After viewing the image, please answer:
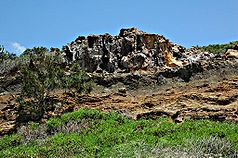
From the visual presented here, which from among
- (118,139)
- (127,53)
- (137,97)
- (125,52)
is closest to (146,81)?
(137,97)

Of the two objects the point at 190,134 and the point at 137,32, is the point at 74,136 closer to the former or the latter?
the point at 190,134

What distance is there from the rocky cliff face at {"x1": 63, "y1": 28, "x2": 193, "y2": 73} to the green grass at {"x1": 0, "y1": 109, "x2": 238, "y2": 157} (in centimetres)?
1711

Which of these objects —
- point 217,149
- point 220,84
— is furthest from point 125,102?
point 217,149

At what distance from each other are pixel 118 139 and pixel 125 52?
24.2 metres

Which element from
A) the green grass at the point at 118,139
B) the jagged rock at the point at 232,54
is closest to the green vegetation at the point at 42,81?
the green grass at the point at 118,139

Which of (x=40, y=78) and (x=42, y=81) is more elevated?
(x=40, y=78)

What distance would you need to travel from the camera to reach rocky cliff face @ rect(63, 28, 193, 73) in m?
34.9

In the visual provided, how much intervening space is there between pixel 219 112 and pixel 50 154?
8796 mm

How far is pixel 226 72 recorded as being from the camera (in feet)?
93.7

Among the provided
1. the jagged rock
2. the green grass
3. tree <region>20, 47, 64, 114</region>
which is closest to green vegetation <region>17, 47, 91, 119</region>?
tree <region>20, 47, 64, 114</region>

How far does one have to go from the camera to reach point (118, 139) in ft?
41.7

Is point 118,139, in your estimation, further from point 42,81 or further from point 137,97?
point 42,81

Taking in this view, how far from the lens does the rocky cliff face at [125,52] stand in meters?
34.9

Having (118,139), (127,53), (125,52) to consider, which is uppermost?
(125,52)
